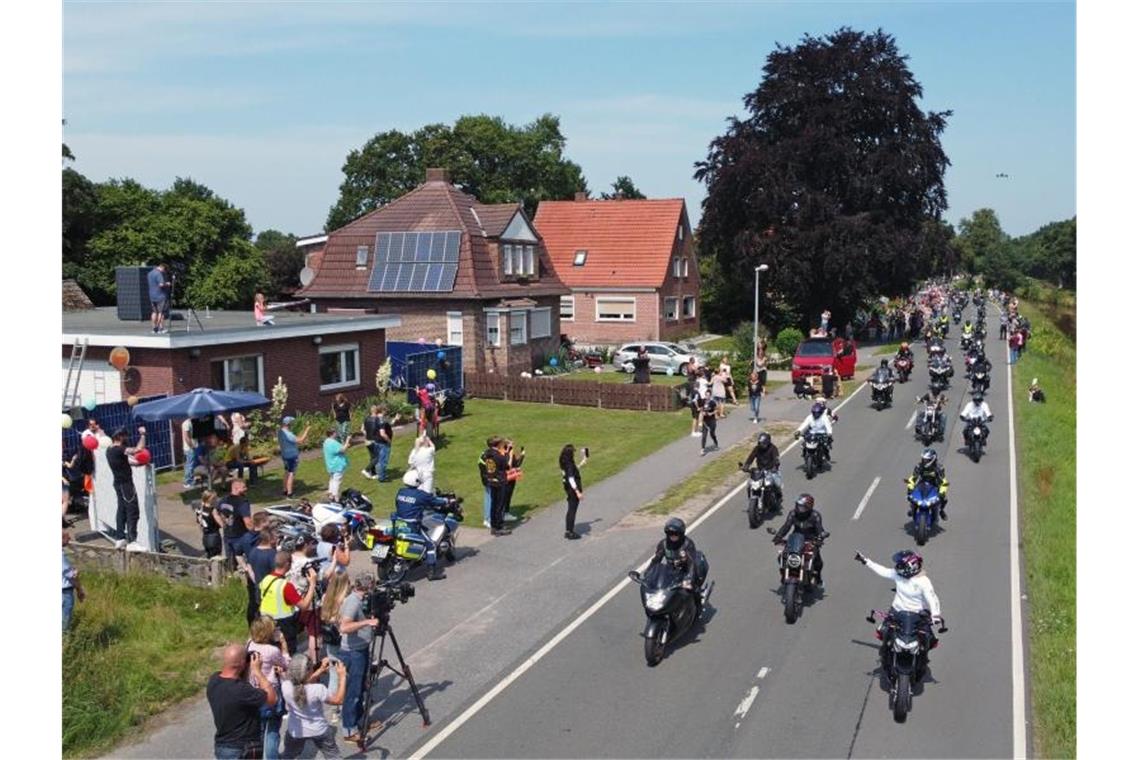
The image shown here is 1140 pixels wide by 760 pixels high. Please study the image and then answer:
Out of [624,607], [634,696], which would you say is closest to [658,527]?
[624,607]

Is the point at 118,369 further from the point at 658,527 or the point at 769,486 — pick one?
the point at 769,486

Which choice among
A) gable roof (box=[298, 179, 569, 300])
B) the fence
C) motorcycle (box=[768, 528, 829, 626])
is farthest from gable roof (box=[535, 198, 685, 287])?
motorcycle (box=[768, 528, 829, 626])

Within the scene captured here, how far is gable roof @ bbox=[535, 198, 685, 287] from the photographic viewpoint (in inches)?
2255

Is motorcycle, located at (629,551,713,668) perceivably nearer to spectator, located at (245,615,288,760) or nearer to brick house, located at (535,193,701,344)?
spectator, located at (245,615,288,760)

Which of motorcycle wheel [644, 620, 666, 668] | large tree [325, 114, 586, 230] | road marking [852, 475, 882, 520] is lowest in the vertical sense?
motorcycle wheel [644, 620, 666, 668]

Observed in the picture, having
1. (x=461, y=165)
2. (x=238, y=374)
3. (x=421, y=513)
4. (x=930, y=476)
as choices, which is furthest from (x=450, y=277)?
(x=461, y=165)

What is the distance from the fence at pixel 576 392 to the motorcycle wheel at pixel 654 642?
832 inches

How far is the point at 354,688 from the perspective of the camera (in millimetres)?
10336

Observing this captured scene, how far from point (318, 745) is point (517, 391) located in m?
26.3

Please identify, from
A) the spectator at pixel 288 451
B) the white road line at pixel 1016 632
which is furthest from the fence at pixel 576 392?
the spectator at pixel 288 451

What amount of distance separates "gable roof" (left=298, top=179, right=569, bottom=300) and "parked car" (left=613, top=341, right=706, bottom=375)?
4.40 metres

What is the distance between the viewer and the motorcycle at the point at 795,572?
1362cm

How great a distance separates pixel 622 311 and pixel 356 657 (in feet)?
155

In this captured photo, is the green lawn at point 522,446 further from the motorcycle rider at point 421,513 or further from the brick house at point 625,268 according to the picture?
the brick house at point 625,268
